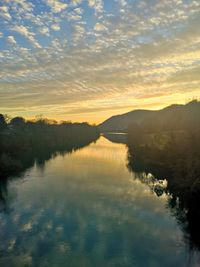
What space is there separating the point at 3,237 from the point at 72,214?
8839mm

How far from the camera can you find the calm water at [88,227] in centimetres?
2311

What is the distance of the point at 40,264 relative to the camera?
22.1m

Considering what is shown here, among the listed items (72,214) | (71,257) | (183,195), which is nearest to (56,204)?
(72,214)

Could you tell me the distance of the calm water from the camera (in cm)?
2311

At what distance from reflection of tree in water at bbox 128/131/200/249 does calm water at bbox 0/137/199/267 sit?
137 centimetres

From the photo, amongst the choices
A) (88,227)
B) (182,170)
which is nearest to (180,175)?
(182,170)

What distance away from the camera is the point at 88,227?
29609 millimetres

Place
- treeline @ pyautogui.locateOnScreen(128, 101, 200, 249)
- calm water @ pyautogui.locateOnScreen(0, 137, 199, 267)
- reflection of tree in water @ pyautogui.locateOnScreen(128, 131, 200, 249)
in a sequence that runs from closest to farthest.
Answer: calm water @ pyautogui.locateOnScreen(0, 137, 199, 267) < reflection of tree in water @ pyautogui.locateOnScreen(128, 131, 200, 249) < treeline @ pyautogui.locateOnScreen(128, 101, 200, 249)

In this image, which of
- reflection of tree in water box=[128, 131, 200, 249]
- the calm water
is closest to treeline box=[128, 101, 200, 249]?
reflection of tree in water box=[128, 131, 200, 249]

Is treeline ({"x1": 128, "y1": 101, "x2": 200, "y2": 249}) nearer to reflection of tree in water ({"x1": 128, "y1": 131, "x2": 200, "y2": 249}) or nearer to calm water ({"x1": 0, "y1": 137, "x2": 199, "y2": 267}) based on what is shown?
reflection of tree in water ({"x1": 128, "y1": 131, "x2": 200, "y2": 249})

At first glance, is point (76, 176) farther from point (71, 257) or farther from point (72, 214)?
point (71, 257)

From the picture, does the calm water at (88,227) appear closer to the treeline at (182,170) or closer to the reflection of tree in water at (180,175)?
the reflection of tree in water at (180,175)

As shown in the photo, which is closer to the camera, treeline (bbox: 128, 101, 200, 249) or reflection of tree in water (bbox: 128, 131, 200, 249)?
reflection of tree in water (bbox: 128, 131, 200, 249)

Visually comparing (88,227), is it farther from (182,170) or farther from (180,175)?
(182,170)
